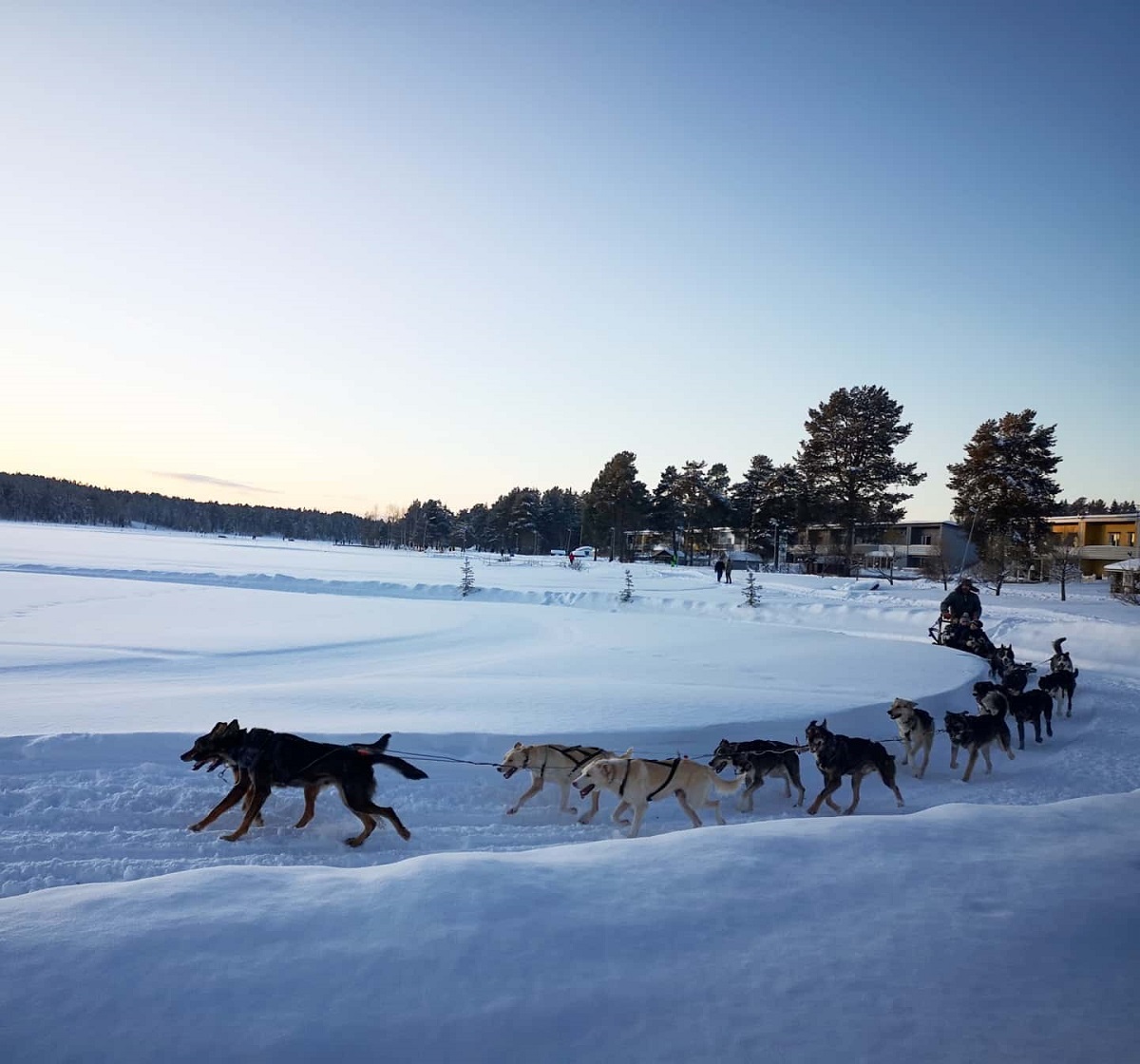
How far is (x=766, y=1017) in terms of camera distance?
2.25 m

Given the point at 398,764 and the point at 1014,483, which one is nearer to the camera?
the point at 398,764

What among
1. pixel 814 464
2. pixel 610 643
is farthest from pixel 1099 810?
pixel 814 464

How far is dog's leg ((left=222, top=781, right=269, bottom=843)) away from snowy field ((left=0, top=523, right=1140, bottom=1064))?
0.34ft

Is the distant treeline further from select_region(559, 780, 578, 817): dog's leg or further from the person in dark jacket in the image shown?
select_region(559, 780, 578, 817): dog's leg

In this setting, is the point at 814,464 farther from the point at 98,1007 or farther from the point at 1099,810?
the point at 98,1007

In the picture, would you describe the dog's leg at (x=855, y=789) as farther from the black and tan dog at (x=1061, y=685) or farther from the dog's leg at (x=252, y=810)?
the black and tan dog at (x=1061, y=685)

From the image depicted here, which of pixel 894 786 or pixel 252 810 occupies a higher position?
pixel 252 810

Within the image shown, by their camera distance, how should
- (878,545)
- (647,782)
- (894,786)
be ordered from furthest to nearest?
(878,545)
(894,786)
(647,782)

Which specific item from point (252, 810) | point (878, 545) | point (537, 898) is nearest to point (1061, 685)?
point (537, 898)

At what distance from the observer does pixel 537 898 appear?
2920 mm

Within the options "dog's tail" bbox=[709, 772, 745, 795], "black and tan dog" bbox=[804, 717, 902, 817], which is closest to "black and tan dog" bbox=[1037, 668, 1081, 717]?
"black and tan dog" bbox=[804, 717, 902, 817]

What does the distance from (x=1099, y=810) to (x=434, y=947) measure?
14.1 ft

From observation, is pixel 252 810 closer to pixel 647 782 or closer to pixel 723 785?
pixel 647 782

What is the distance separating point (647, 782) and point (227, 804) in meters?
3.17
